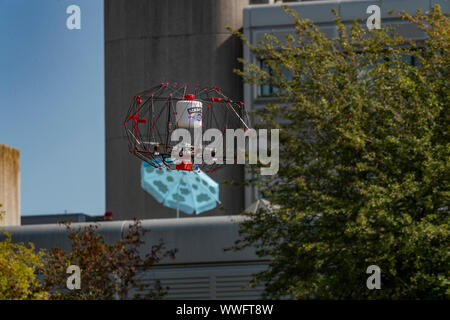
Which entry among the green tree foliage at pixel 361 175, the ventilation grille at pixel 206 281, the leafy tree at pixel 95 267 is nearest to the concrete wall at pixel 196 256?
the ventilation grille at pixel 206 281

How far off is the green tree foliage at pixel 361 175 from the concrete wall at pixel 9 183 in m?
11.0

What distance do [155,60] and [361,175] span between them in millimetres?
27162

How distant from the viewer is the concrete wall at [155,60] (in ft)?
141

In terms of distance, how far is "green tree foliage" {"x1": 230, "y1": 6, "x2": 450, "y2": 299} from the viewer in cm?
1630

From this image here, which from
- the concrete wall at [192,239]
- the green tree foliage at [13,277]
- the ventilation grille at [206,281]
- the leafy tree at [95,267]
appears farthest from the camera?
the ventilation grille at [206,281]

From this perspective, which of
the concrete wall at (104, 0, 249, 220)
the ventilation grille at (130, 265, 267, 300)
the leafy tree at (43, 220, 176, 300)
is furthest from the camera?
the concrete wall at (104, 0, 249, 220)

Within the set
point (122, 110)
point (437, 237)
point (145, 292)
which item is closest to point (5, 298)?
point (145, 292)

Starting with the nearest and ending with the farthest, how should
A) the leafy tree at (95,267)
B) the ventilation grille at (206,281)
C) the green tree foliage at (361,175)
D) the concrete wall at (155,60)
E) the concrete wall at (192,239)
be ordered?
the green tree foliage at (361,175), the leafy tree at (95,267), the concrete wall at (192,239), the ventilation grille at (206,281), the concrete wall at (155,60)

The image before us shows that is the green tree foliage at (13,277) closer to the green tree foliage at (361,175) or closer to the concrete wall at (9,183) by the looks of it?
the green tree foliage at (361,175)

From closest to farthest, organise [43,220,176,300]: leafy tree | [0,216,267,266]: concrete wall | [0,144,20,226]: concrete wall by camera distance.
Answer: [43,220,176,300]: leafy tree, [0,216,267,266]: concrete wall, [0,144,20,226]: concrete wall

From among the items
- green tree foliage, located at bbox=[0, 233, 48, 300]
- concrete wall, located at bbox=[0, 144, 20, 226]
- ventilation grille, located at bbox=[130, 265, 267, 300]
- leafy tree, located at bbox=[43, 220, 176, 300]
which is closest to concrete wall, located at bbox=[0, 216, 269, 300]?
ventilation grille, located at bbox=[130, 265, 267, 300]

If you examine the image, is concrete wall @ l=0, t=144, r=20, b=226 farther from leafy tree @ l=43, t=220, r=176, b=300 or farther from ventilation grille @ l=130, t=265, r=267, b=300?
leafy tree @ l=43, t=220, r=176, b=300

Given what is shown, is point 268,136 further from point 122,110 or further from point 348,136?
point 122,110

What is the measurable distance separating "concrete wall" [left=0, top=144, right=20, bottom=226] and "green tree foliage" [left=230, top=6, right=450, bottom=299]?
11046mm
